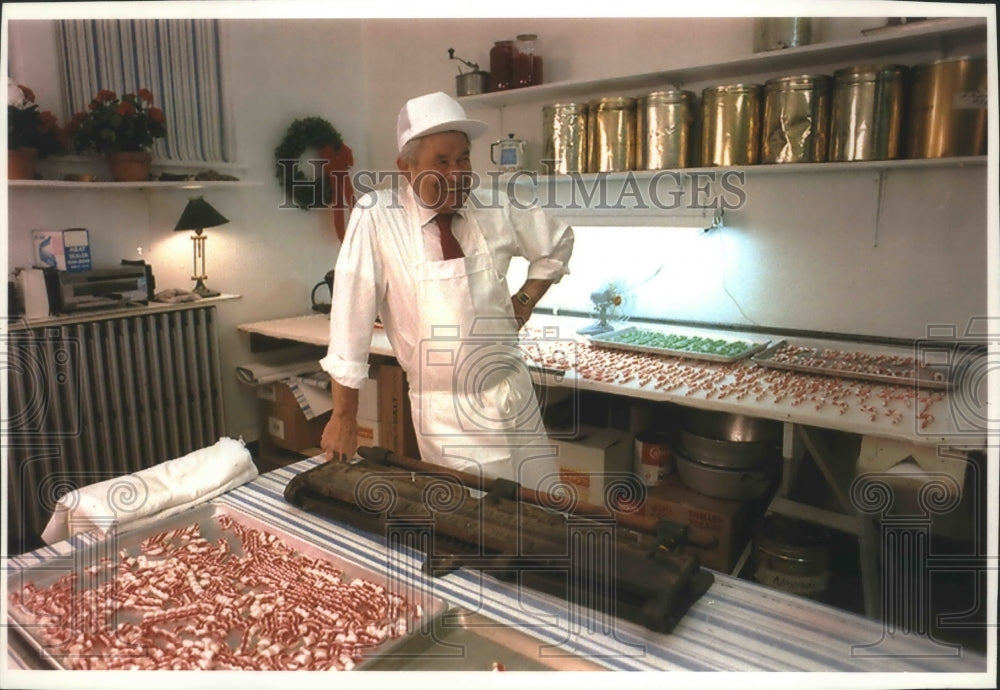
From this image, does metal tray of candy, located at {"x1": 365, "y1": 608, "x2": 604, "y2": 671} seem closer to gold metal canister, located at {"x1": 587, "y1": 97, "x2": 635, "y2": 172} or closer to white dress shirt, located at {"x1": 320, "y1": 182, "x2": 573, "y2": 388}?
white dress shirt, located at {"x1": 320, "y1": 182, "x2": 573, "y2": 388}

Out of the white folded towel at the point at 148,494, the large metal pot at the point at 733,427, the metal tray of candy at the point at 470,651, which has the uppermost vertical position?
the white folded towel at the point at 148,494

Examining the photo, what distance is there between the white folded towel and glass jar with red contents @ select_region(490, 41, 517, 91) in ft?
6.40

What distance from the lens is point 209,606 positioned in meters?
1.01

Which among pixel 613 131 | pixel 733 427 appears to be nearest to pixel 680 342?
pixel 733 427

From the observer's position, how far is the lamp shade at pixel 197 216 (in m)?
2.78

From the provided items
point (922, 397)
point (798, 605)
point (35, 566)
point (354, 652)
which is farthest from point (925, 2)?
point (35, 566)

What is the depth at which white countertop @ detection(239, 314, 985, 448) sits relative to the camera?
5.53ft

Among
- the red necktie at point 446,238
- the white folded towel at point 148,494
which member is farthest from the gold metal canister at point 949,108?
the white folded towel at point 148,494

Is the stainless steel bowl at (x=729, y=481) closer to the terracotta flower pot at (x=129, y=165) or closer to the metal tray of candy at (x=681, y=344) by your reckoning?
the metal tray of candy at (x=681, y=344)

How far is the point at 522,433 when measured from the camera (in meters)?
1.84

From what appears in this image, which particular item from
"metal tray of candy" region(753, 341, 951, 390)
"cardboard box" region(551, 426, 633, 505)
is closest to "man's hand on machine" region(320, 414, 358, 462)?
"cardboard box" region(551, 426, 633, 505)

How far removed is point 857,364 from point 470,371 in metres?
1.27

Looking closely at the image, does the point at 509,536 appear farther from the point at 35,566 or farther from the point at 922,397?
the point at 922,397

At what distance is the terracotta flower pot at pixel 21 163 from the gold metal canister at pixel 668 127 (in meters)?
2.19
